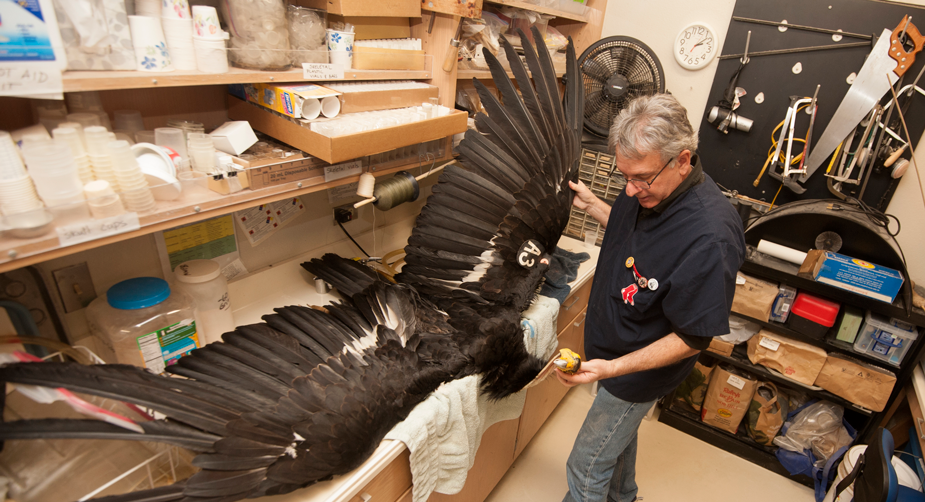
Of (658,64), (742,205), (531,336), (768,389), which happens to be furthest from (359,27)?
(768,389)

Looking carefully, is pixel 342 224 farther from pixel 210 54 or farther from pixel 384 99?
pixel 210 54

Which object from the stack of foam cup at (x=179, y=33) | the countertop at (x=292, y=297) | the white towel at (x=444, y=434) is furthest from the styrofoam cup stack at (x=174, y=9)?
the white towel at (x=444, y=434)

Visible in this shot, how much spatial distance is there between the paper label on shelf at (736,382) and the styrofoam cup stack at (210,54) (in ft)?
7.59

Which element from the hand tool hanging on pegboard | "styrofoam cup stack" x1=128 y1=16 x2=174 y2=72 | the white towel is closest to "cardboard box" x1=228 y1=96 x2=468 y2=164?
"styrofoam cup stack" x1=128 y1=16 x2=174 y2=72

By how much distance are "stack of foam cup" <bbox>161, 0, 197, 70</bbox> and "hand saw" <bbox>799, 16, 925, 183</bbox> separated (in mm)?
2273

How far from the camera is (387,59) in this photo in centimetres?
127

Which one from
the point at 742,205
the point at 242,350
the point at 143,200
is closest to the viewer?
the point at 143,200

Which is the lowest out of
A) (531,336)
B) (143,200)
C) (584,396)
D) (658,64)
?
(584,396)

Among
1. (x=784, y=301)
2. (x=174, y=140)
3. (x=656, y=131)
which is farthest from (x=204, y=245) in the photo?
(x=784, y=301)

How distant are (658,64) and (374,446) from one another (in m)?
1.87

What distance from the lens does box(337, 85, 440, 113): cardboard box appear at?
3.77ft

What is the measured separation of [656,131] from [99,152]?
1.12 m

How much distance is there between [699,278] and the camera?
106 centimetres

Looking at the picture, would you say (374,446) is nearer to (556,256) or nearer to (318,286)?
(318,286)
